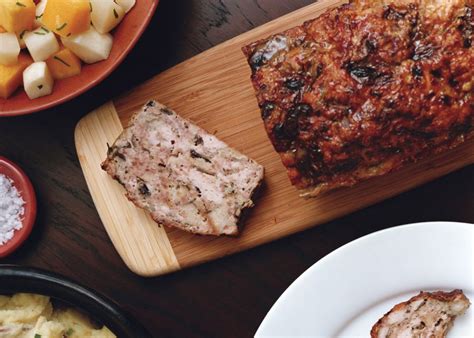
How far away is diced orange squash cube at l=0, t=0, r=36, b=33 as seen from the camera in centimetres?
324

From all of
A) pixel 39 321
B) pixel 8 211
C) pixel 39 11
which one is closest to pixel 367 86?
pixel 39 11

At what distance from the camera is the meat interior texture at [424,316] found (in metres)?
3.20

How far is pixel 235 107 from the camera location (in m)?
3.48

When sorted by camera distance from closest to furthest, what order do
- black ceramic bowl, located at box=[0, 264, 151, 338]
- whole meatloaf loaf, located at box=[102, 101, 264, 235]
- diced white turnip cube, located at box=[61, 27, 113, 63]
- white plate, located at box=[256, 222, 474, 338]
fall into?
1. black ceramic bowl, located at box=[0, 264, 151, 338]
2. white plate, located at box=[256, 222, 474, 338]
3. diced white turnip cube, located at box=[61, 27, 113, 63]
4. whole meatloaf loaf, located at box=[102, 101, 264, 235]

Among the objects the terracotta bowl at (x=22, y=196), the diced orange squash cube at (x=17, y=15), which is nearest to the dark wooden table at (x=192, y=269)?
the terracotta bowl at (x=22, y=196)

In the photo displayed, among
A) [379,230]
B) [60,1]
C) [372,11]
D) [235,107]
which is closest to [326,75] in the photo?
[372,11]

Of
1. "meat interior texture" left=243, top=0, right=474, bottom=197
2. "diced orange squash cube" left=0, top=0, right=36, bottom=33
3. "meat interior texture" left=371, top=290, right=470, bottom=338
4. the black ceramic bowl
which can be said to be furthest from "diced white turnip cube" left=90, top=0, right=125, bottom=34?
"meat interior texture" left=371, top=290, right=470, bottom=338

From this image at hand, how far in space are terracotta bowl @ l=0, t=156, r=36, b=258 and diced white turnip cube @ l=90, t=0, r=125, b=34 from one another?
83cm

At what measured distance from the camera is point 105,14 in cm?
330

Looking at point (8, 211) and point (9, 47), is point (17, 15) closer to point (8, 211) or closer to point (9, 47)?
point (9, 47)

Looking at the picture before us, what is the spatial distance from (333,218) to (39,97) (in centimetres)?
148

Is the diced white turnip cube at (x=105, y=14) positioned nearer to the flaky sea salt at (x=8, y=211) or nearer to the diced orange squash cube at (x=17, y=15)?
the diced orange squash cube at (x=17, y=15)

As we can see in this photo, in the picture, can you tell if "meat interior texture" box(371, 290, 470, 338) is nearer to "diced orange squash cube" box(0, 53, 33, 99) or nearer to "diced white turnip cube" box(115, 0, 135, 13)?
"diced white turnip cube" box(115, 0, 135, 13)

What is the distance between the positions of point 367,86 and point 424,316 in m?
1.08
